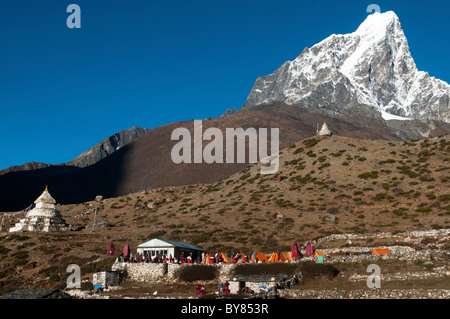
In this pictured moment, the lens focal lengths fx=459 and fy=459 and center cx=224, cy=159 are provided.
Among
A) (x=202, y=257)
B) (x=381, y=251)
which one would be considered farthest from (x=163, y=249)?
(x=381, y=251)

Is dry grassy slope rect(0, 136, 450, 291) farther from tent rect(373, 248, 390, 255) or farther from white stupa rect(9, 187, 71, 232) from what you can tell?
tent rect(373, 248, 390, 255)

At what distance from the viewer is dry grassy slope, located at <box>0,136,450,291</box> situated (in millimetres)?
55812

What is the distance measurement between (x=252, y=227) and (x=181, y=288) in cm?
2610

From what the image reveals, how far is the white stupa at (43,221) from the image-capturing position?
76.7m

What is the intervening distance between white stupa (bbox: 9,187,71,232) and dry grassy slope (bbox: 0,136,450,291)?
5250 millimetres

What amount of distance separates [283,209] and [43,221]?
40.6 m

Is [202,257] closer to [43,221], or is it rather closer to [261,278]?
[261,278]

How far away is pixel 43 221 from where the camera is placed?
3073 inches

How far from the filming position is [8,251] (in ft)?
194

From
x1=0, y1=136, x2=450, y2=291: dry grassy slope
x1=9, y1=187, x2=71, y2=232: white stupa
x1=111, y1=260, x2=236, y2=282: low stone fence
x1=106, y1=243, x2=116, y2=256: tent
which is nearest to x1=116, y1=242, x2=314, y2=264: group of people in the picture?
x1=111, y1=260, x2=236, y2=282: low stone fence

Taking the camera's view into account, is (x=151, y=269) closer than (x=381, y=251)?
No

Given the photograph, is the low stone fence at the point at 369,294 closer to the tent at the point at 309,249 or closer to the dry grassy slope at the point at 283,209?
the tent at the point at 309,249

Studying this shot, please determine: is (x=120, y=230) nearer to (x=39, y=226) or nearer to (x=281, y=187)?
(x=39, y=226)
